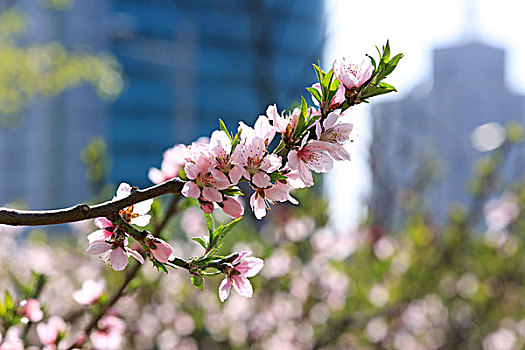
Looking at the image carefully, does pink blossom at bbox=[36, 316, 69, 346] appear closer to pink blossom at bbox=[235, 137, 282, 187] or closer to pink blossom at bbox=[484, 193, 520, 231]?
pink blossom at bbox=[235, 137, 282, 187]

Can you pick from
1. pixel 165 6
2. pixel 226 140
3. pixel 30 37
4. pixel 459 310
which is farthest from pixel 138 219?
pixel 165 6

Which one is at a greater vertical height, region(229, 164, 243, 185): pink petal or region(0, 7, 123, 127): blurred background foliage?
region(229, 164, 243, 185): pink petal

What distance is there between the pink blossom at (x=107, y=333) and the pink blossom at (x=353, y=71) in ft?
3.91

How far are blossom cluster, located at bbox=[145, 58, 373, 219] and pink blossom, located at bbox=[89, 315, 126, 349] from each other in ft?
3.13

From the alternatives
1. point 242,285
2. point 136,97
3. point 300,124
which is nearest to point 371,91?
point 300,124

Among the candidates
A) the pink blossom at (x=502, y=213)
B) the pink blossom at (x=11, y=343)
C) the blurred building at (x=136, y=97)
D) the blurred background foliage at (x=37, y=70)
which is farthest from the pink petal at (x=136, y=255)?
the blurred building at (x=136, y=97)

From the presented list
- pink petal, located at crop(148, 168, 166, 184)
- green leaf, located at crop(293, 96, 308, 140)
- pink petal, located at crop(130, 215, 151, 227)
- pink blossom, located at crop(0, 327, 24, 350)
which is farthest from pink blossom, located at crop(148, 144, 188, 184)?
pink blossom, located at crop(0, 327, 24, 350)

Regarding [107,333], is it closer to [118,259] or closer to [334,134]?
[118,259]

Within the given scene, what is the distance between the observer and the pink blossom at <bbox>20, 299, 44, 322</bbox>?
1910mm

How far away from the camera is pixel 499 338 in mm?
4895

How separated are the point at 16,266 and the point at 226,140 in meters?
4.58

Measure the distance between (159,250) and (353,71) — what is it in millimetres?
536

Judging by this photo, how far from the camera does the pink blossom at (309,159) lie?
1275mm

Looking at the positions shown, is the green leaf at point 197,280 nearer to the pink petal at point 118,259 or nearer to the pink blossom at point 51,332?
the pink petal at point 118,259
